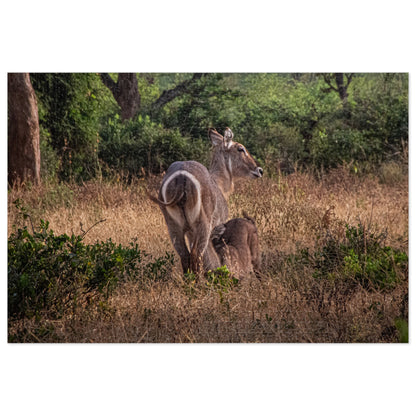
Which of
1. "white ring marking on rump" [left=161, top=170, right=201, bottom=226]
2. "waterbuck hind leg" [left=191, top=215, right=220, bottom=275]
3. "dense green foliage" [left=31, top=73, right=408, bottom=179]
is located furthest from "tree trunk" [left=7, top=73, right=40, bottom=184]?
"waterbuck hind leg" [left=191, top=215, right=220, bottom=275]

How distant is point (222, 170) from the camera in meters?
7.91

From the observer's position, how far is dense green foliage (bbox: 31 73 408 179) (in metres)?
8.02

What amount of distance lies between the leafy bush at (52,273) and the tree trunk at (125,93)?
8.91 feet

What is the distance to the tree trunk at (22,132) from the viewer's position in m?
8.55

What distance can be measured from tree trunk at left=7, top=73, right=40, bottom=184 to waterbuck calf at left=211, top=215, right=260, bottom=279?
286 cm

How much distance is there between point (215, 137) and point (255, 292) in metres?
2.21

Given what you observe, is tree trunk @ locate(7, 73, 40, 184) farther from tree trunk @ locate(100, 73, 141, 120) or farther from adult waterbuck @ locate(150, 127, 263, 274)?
adult waterbuck @ locate(150, 127, 263, 274)

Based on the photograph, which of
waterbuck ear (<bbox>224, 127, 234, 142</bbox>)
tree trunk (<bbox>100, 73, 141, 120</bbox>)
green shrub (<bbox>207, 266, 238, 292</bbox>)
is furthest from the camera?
tree trunk (<bbox>100, 73, 141, 120</bbox>)

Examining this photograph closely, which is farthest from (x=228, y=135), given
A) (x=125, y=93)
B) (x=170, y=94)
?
(x=125, y=93)

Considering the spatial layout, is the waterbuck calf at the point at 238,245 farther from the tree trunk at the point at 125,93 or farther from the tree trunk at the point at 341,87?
the tree trunk at the point at 125,93

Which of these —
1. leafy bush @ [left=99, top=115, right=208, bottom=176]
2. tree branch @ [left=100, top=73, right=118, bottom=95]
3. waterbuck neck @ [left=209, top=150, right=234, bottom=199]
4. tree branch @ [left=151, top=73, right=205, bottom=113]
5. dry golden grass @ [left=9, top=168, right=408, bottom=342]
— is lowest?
dry golden grass @ [left=9, top=168, right=408, bottom=342]

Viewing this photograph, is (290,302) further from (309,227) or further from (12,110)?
(12,110)

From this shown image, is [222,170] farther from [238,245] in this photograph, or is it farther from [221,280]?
[221,280]
